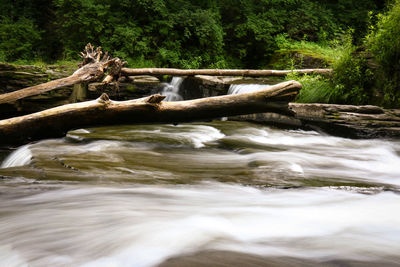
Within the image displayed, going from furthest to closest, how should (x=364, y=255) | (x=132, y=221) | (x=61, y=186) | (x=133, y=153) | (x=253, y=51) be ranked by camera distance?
1. (x=253, y=51)
2. (x=133, y=153)
3. (x=61, y=186)
4. (x=132, y=221)
5. (x=364, y=255)

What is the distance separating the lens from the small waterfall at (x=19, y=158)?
4.17m

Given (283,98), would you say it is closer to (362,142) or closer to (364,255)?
(362,142)

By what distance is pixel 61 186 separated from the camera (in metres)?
3.09

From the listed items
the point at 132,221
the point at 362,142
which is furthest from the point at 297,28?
the point at 132,221

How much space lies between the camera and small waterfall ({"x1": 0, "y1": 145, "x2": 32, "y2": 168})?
4.17 metres

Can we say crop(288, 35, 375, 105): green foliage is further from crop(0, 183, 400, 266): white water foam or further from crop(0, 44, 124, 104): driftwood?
crop(0, 44, 124, 104): driftwood

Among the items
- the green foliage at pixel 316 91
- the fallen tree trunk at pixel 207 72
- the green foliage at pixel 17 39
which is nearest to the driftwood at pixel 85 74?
the fallen tree trunk at pixel 207 72

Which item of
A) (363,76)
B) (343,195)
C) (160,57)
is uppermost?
(160,57)

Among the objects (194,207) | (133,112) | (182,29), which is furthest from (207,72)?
(194,207)

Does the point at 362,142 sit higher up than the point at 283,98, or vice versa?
the point at 283,98

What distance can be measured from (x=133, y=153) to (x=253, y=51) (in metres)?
13.5

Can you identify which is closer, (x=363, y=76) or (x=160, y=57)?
(x=363, y=76)

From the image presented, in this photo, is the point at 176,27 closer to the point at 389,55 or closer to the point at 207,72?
the point at 207,72

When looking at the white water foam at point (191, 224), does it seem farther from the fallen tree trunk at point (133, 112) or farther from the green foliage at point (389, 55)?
the green foliage at point (389, 55)
